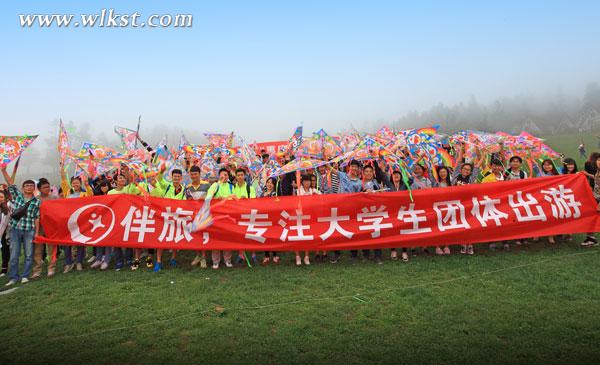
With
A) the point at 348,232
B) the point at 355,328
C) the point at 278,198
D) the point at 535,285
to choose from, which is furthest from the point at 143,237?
the point at 535,285

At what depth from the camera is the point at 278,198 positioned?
265 inches

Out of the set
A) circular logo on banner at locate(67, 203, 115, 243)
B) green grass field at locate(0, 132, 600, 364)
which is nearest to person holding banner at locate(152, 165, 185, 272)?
circular logo on banner at locate(67, 203, 115, 243)

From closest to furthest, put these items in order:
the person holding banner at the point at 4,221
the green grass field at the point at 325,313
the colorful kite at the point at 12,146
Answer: the green grass field at the point at 325,313
the colorful kite at the point at 12,146
the person holding banner at the point at 4,221

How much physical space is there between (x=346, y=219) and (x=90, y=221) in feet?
17.2

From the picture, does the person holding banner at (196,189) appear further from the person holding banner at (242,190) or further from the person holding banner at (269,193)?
the person holding banner at (269,193)

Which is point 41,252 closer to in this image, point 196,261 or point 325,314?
point 196,261

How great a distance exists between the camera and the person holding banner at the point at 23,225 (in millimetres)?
6383

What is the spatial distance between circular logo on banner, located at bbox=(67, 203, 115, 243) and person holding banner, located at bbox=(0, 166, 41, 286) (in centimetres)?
63

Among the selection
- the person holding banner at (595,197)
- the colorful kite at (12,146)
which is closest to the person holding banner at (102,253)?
the colorful kite at (12,146)

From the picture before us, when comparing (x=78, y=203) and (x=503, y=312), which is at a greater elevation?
(x=78, y=203)

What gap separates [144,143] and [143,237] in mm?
3211

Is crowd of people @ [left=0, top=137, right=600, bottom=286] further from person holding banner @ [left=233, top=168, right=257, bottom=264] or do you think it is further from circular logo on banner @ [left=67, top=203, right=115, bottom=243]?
circular logo on banner @ [left=67, top=203, right=115, bottom=243]

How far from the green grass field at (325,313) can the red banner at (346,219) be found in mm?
488

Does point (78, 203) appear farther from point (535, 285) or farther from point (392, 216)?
point (535, 285)
